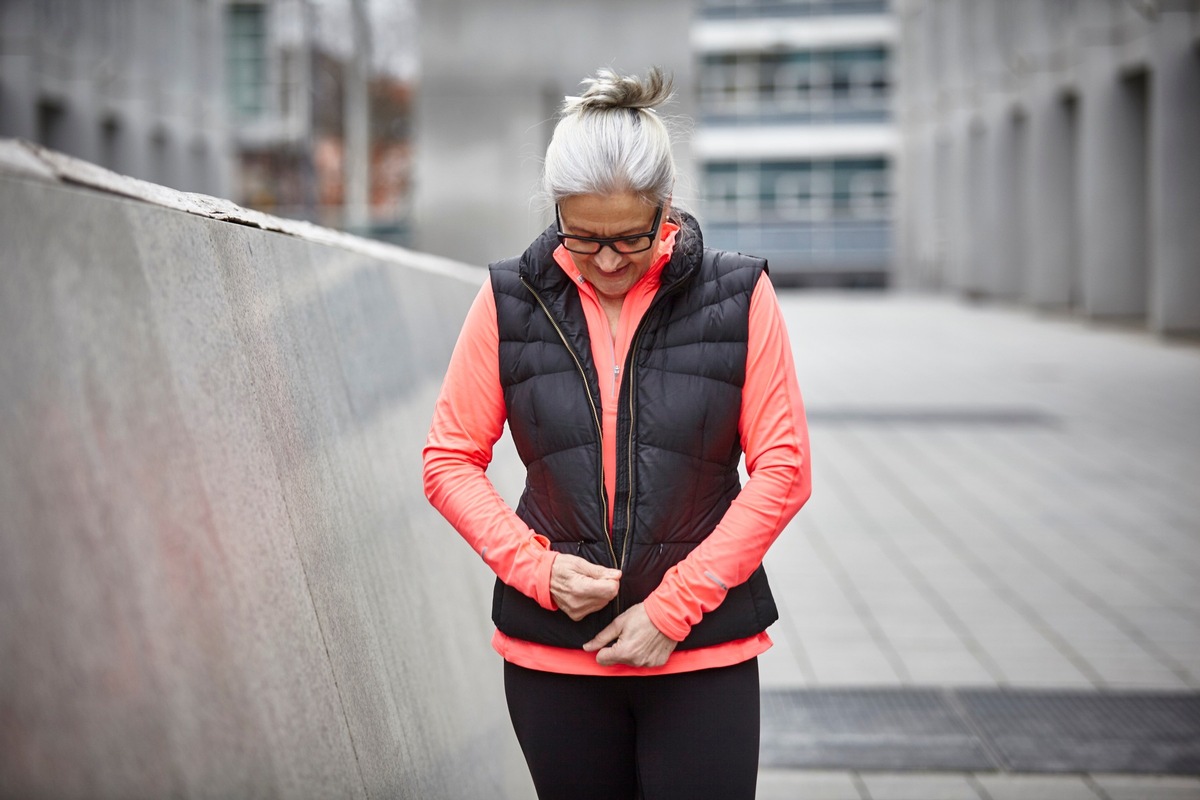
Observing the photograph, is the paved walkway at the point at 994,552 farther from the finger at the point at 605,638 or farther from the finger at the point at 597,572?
the finger at the point at 597,572

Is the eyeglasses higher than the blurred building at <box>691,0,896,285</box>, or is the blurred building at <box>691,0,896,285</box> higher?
the blurred building at <box>691,0,896,285</box>

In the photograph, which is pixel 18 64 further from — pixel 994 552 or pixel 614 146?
pixel 614 146

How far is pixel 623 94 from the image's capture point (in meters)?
2.20

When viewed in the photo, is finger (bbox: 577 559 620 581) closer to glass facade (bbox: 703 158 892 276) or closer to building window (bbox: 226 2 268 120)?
Answer: glass facade (bbox: 703 158 892 276)

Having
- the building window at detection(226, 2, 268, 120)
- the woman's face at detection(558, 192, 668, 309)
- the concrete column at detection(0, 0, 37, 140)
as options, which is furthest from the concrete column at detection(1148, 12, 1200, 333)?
the building window at detection(226, 2, 268, 120)

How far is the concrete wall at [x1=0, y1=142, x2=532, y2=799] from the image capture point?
144 cm

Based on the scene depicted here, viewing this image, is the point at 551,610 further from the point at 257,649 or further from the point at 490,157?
the point at 490,157

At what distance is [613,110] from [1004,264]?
3127 cm

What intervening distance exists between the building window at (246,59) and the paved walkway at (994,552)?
123 ft

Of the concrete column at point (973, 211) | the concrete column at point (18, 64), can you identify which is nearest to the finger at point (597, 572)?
the concrete column at point (18, 64)

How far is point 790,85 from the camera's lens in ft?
160

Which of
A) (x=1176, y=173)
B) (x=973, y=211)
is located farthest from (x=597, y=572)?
(x=973, y=211)

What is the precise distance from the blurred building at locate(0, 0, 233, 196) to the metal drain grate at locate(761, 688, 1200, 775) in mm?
22195

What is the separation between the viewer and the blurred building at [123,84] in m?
25.0
